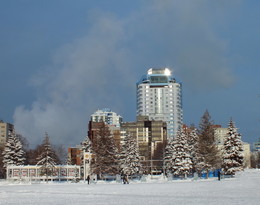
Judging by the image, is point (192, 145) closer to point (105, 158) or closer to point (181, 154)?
point (181, 154)

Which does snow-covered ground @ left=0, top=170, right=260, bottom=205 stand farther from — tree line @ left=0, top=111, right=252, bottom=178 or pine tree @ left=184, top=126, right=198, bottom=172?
pine tree @ left=184, top=126, right=198, bottom=172

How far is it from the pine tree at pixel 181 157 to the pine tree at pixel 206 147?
1.63 metres

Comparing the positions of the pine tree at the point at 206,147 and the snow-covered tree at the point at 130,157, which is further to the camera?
the snow-covered tree at the point at 130,157

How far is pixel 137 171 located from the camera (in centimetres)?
8425

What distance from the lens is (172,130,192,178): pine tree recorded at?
7525cm

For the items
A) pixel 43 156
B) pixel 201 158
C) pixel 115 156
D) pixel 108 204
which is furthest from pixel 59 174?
pixel 108 204

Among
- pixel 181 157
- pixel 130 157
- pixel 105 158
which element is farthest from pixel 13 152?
pixel 181 157

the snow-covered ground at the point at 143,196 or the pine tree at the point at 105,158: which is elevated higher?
the pine tree at the point at 105,158

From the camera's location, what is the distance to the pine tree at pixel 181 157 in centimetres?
7525

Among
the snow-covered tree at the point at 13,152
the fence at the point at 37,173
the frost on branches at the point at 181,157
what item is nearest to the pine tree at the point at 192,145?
the frost on branches at the point at 181,157

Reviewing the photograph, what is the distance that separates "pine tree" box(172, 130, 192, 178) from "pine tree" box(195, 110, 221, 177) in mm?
1628

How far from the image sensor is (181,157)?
251 feet

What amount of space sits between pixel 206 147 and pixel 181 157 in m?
5.80

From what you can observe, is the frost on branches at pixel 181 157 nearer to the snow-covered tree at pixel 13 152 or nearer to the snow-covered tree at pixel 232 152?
the snow-covered tree at pixel 232 152
